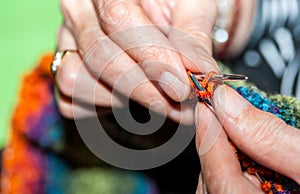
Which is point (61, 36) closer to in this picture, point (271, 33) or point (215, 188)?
point (271, 33)

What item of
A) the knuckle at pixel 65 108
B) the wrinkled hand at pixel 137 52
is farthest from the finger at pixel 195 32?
the knuckle at pixel 65 108

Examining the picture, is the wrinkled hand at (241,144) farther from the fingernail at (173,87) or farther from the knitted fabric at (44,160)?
the knitted fabric at (44,160)

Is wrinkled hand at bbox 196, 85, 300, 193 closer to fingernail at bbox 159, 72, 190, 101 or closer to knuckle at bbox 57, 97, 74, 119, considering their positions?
fingernail at bbox 159, 72, 190, 101

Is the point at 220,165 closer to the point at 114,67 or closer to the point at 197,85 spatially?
the point at 197,85

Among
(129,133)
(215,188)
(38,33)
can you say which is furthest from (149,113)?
(38,33)

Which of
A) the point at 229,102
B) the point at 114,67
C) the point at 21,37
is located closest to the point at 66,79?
the point at 114,67

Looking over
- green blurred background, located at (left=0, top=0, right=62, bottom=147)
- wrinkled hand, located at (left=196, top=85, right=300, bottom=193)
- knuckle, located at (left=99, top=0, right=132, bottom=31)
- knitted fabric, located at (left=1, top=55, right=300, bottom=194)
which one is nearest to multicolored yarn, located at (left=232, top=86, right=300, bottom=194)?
wrinkled hand, located at (left=196, top=85, right=300, bottom=193)
